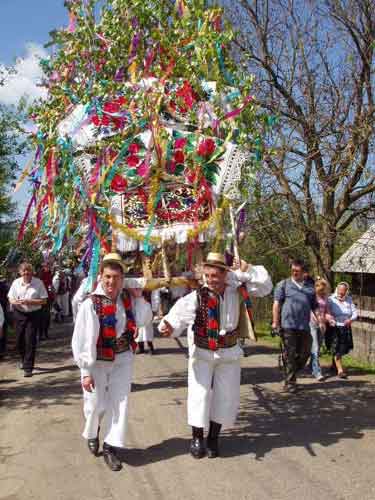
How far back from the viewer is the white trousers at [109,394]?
512cm

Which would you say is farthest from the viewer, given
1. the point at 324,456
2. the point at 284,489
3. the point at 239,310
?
the point at 239,310

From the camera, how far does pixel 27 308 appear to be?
30.5 feet

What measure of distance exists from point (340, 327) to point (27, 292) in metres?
5.05

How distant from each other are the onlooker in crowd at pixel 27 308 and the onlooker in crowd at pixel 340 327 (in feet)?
15.4

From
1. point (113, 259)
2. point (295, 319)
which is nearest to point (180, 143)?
point (113, 259)

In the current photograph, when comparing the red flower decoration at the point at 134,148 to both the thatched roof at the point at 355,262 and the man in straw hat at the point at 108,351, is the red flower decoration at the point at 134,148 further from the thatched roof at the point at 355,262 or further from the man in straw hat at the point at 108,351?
the thatched roof at the point at 355,262

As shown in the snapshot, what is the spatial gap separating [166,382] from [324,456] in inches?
149

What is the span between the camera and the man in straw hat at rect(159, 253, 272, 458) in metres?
5.21

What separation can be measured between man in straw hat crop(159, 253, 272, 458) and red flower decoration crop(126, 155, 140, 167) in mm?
1193

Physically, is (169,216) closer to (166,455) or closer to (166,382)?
(166,455)

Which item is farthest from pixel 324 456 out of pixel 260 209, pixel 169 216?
pixel 260 209

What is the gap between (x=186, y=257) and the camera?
18.8 feet

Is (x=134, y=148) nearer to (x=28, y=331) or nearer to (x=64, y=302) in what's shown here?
(x=28, y=331)

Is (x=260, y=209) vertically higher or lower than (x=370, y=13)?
lower
